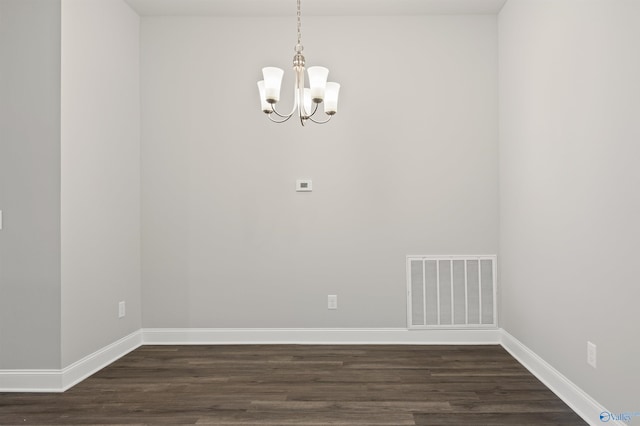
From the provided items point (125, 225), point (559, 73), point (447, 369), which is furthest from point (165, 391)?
point (559, 73)

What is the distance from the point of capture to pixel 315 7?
3.69 metres

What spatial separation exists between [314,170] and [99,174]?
1689mm

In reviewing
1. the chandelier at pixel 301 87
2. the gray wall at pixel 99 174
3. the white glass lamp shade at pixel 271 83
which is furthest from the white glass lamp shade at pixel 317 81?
the gray wall at pixel 99 174

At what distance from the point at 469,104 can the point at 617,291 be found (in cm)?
216

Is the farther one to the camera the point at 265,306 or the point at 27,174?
the point at 265,306

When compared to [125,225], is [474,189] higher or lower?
higher

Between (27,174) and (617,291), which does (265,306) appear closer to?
(27,174)

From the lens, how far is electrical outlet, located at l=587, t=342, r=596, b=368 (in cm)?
232

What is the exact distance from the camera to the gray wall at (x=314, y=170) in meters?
3.82

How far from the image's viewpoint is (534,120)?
3082 mm

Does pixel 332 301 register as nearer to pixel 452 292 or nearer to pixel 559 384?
pixel 452 292

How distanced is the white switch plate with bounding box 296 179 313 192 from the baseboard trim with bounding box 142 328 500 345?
1.22 meters

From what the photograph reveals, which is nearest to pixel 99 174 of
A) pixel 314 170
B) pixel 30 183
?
pixel 30 183

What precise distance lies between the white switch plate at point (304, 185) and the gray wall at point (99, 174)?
1.40m
